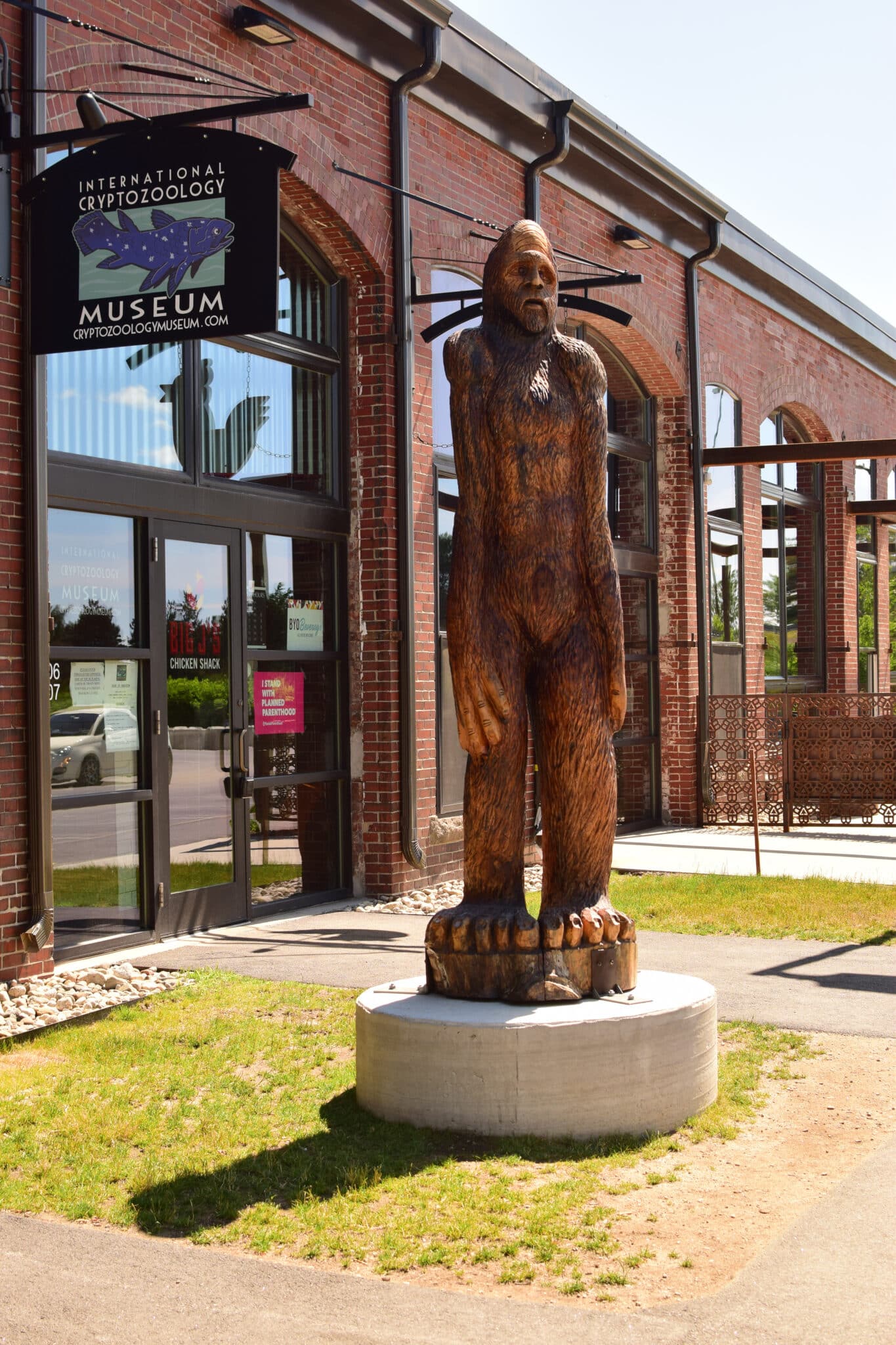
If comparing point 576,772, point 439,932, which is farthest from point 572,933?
point 576,772

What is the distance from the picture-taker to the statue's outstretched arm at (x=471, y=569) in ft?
17.0

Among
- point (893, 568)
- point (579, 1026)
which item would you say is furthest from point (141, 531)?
point (893, 568)

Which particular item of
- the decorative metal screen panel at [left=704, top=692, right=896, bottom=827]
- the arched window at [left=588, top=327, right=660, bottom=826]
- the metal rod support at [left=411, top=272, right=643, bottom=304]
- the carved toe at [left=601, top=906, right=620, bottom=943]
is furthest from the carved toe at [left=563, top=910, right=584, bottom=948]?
the arched window at [left=588, top=327, right=660, bottom=826]

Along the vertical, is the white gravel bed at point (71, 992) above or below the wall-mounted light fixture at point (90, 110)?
below

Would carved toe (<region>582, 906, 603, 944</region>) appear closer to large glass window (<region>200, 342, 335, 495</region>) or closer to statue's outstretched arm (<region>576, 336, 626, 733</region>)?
statue's outstretched arm (<region>576, 336, 626, 733</region>)

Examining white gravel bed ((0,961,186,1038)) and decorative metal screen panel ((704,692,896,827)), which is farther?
decorative metal screen panel ((704,692,896,827))

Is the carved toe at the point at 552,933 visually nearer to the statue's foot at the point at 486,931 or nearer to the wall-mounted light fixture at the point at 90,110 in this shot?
the statue's foot at the point at 486,931

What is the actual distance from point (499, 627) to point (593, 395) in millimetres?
917

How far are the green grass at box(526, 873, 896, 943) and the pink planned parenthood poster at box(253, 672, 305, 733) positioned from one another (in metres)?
1.94

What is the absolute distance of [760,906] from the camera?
31.0 ft

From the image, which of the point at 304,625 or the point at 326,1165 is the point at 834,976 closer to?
the point at 326,1165

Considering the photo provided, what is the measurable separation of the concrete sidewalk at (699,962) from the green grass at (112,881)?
12.5 inches

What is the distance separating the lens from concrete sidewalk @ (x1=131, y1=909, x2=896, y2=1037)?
6.61 m

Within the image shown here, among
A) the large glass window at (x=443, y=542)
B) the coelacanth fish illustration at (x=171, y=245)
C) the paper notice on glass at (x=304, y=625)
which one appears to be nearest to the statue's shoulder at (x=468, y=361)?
the coelacanth fish illustration at (x=171, y=245)
